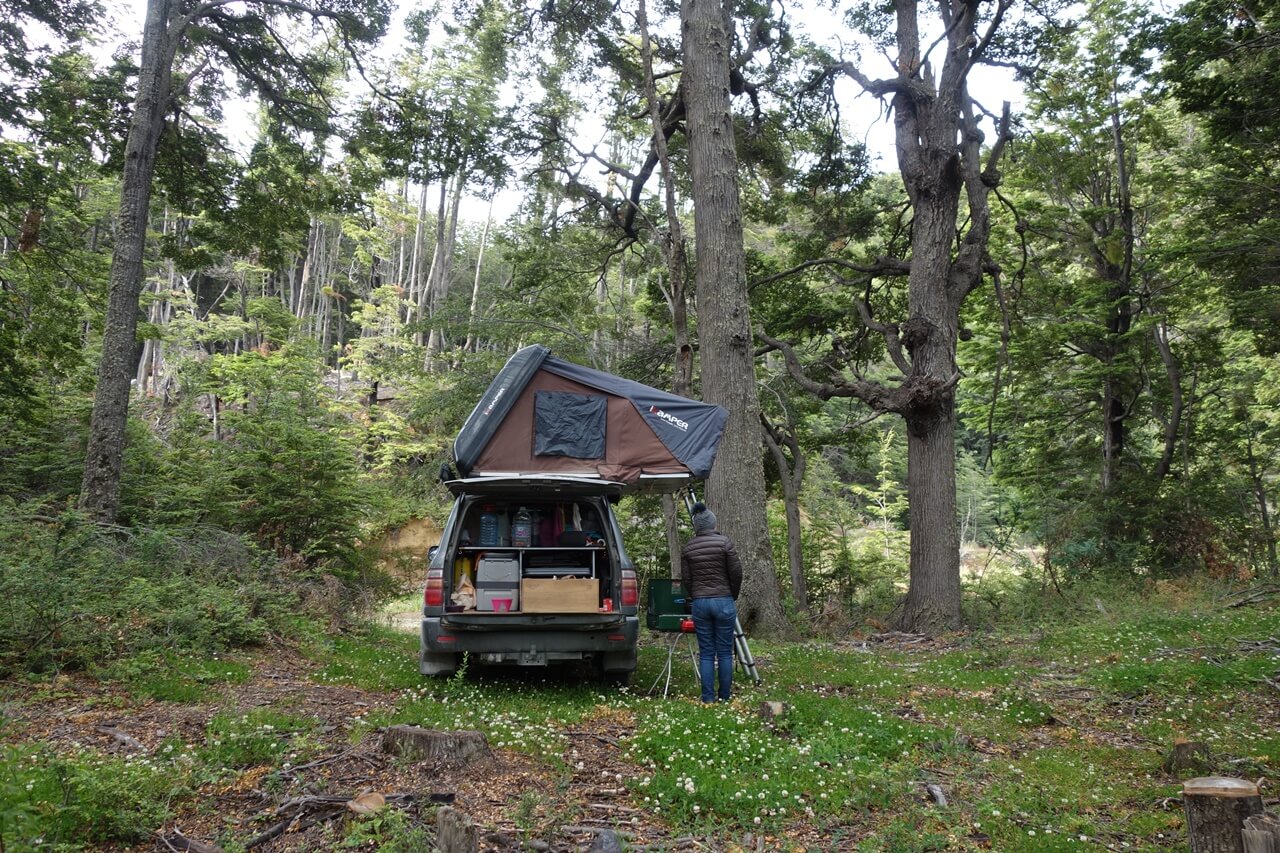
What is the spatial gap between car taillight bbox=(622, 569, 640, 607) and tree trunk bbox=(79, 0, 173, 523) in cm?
747

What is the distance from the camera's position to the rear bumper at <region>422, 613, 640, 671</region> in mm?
6926

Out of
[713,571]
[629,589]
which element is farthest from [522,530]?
[713,571]

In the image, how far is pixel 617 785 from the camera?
15.8 ft

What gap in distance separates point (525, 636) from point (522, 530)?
4.57 feet

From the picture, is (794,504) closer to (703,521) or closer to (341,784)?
(703,521)

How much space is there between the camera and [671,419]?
853 centimetres

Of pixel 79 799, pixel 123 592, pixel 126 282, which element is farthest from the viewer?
pixel 126 282

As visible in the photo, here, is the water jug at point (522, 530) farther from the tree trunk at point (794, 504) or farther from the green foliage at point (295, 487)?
the tree trunk at point (794, 504)

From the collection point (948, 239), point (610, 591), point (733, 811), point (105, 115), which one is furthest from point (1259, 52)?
point (105, 115)

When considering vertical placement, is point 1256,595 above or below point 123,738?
above

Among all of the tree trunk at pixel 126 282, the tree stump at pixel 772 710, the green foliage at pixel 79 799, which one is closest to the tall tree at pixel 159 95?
the tree trunk at pixel 126 282

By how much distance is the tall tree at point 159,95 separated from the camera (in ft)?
34.6

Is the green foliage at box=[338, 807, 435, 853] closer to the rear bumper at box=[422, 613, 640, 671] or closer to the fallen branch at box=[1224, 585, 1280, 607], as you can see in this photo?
the rear bumper at box=[422, 613, 640, 671]

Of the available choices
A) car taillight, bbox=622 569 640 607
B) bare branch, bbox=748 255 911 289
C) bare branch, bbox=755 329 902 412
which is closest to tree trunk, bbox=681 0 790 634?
bare branch, bbox=755 329 902 412
